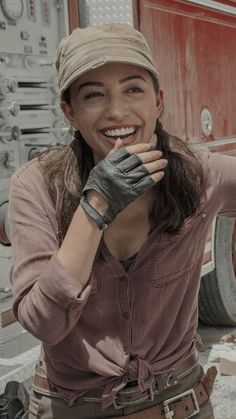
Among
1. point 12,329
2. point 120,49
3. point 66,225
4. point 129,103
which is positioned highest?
point 120,49

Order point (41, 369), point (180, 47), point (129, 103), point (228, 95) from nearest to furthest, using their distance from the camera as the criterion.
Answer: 1. point (129, 103)
2. point (41, 369)
3. point (180, 47)
4. point (228, 95)

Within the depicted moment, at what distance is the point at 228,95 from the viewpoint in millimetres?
5090

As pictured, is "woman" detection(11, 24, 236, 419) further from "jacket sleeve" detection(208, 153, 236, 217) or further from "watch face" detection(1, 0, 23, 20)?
"watch face" detection(1, 0, 23, 20)

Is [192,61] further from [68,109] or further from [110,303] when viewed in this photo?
[110,303]

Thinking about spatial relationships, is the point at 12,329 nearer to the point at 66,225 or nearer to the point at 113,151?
the point at 66,225

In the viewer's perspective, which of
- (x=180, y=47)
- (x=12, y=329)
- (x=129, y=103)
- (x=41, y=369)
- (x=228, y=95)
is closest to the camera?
(x=129, y=103)

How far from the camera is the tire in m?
5.00

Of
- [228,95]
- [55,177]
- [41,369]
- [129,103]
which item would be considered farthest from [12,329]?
[228,95]

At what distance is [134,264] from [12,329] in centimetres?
119

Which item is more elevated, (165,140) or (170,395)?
(165,140)

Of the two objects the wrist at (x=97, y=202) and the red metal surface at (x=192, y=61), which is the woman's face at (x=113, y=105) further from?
the red metal surface at (x=192, y=61)

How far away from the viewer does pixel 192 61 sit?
14.9 feet

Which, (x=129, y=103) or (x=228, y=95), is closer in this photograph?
(x=129, y=103)

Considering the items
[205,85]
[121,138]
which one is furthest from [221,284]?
[121,138]
